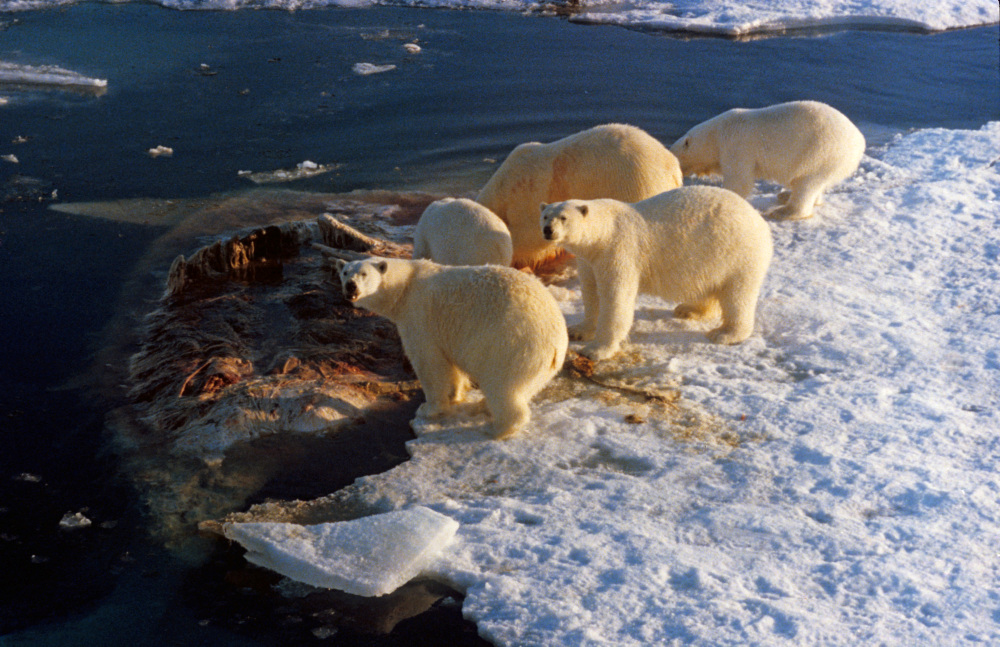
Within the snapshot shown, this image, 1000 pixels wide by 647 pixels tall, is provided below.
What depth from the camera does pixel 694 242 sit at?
20.9ft

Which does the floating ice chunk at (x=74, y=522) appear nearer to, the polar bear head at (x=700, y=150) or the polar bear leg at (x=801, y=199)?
the polar bear head at (x=700, y=150)

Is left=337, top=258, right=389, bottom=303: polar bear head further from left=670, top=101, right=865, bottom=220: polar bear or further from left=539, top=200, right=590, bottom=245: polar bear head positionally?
left=670, top=101, right=865, bottom=220: polar bear

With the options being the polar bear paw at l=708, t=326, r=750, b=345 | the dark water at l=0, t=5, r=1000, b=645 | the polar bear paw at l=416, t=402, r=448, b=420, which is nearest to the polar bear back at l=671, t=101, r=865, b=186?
the polar bear paw at l=708, t=326, r=750, b=345

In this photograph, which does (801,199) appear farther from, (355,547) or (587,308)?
(355,547)

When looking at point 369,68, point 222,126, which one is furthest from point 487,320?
point 369,68

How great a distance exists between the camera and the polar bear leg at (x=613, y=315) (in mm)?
6336

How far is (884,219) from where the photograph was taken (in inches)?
347

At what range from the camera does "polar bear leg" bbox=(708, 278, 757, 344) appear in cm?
655

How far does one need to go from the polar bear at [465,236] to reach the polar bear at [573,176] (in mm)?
794

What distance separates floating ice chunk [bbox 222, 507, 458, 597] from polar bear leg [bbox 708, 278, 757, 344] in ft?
9.40

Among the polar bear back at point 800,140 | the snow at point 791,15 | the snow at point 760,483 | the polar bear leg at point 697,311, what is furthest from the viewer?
the snow at point 791,15

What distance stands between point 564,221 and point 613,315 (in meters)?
0.84

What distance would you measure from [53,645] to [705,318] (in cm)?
496

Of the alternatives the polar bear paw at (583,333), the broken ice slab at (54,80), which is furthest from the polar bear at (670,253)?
the broken ice slab at (54,80)
